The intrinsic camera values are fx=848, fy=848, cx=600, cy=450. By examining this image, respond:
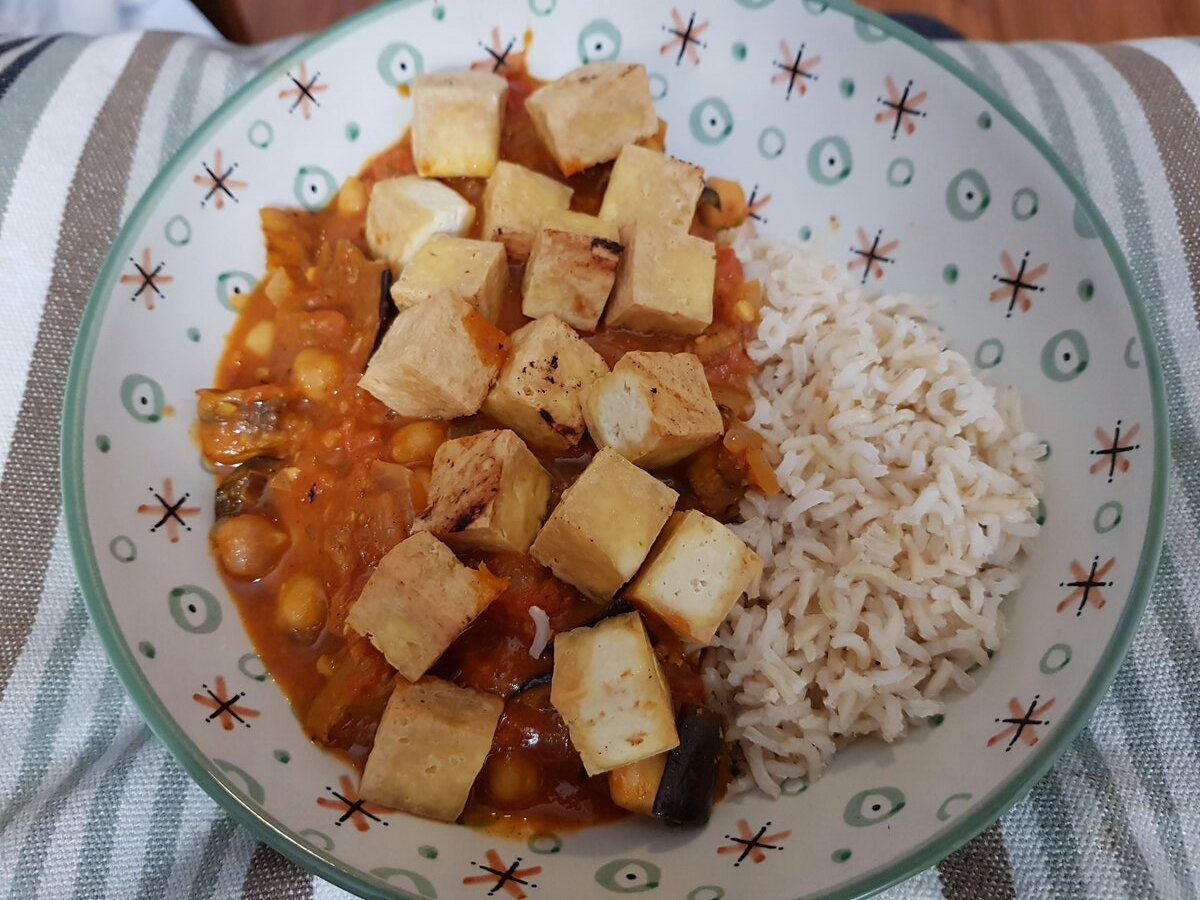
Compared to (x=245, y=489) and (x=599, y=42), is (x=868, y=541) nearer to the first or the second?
(x=245, y=489)

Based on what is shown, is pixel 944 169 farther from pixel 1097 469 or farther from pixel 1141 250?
pixel 1097 469

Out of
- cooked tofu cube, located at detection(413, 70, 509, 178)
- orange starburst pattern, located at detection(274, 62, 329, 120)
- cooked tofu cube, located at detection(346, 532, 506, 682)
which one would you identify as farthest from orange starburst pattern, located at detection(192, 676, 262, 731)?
orange starburst pattern, located at detection(274, 62, 329, 120)

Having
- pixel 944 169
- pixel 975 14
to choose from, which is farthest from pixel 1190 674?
pixel 975 14

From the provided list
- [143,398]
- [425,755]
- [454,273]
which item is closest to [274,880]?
[425,755]

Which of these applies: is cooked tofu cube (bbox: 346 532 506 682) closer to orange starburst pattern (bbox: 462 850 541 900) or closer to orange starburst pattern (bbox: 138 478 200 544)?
orange starburst pattern (bbox: 462 850 541 900)

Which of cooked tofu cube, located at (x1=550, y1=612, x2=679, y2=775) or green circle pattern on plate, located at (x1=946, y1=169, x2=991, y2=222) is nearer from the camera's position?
cooked tofu cube, located at (x1=550, y1=612, x2=679, y2=775)

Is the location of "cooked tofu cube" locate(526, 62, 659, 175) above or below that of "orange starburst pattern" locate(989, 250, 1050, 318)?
above
